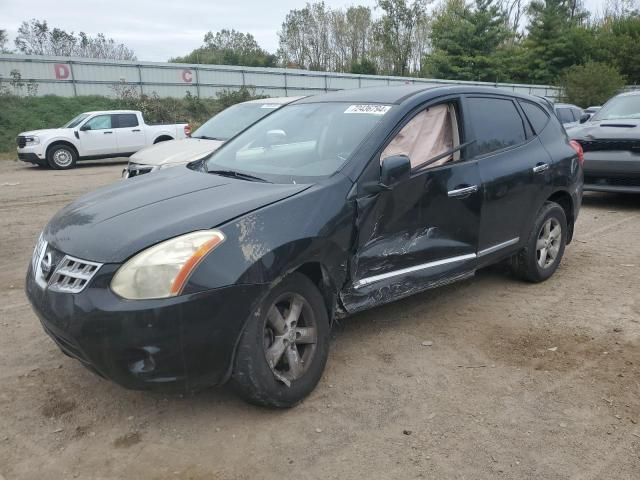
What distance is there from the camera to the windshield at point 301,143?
11.7 feet

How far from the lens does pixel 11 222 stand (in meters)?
8.05

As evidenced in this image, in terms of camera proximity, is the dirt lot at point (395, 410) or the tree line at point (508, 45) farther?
the tree line at point (508, 45)

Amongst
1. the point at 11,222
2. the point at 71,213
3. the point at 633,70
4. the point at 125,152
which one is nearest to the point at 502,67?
the point at 633,70

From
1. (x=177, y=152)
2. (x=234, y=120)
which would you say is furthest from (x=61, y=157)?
(x=177, y=152)

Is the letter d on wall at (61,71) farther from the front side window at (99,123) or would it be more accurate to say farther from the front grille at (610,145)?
the front grille at (610,145)

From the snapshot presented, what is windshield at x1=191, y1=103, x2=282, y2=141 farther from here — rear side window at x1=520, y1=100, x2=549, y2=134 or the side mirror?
the side mirror

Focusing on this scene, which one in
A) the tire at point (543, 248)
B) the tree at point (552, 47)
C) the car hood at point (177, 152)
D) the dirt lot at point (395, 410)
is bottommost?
the dirt lot at point (395, 410)

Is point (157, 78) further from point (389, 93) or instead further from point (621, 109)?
point (389, 93)

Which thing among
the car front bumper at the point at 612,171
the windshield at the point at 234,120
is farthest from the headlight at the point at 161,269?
the car front bumper at the point at 612,171

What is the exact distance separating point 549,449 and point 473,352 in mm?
1090

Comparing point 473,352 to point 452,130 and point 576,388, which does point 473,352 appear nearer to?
point 576,388

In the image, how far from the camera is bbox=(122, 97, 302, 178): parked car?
7.67m

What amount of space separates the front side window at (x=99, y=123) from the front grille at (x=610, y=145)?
13268mm

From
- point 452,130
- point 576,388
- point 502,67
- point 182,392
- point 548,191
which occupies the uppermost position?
point 502,67
